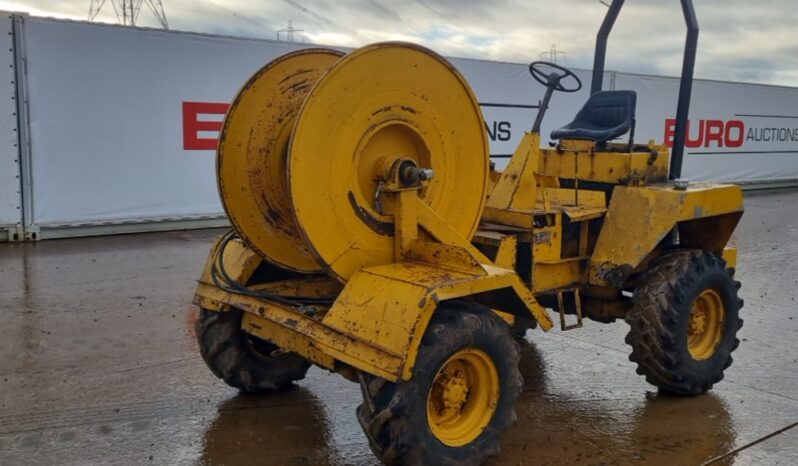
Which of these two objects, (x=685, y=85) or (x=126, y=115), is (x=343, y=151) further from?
(x=126, y=115)

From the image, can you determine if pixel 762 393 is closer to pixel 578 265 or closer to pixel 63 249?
pixel 578 265

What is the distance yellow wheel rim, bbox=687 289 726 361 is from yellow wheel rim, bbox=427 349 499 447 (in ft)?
5.86

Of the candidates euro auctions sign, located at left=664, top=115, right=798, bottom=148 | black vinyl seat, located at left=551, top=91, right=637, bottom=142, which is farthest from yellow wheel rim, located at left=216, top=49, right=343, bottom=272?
euro auctions sign, located at left=664, top=115, right=798, bottom=148

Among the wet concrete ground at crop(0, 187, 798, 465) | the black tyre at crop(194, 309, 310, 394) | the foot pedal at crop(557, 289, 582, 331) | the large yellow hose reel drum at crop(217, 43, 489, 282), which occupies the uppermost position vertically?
the large yellow hose reel drum at crop(217, 43, 489, 282)

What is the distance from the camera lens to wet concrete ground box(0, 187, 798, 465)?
3852 mm

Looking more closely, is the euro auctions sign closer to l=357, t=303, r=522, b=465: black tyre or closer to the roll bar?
the roll bar

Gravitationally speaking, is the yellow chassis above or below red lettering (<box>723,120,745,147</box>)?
below

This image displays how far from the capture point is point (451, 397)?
11.5 ft

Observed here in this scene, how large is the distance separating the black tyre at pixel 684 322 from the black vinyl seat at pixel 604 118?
86 cm

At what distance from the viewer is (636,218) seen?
4.62m

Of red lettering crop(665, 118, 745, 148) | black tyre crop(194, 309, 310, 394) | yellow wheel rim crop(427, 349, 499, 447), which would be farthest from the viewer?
→ red lettering crop(665, 118, 745, 148)

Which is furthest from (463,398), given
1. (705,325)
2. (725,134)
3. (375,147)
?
(725,134)

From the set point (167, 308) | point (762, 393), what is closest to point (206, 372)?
point (167, 308)

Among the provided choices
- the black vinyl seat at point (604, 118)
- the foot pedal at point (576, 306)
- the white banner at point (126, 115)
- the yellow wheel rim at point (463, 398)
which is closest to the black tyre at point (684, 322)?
the foot pedal at point (576, 306)
